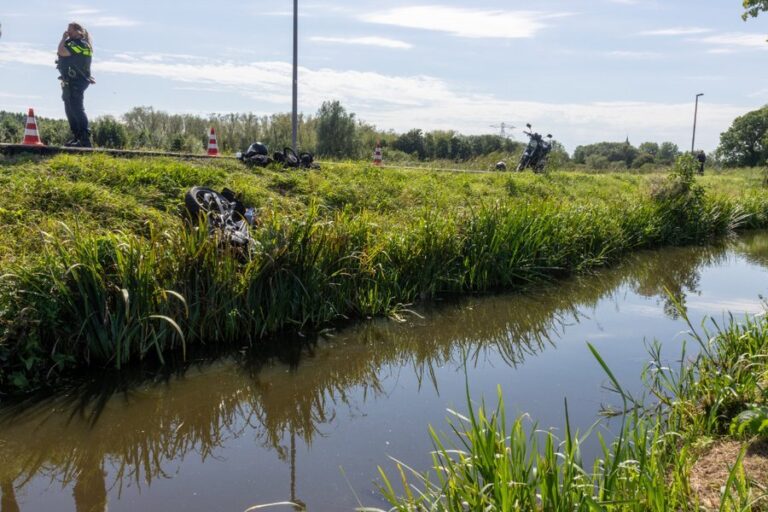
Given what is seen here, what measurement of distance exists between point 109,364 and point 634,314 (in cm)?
618

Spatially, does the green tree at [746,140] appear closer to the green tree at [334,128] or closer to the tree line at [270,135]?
the tree line at [270,135]

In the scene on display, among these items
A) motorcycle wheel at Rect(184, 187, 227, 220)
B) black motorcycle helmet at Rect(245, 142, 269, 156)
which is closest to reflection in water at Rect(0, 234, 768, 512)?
motorcycle wheel at Rect(184, 187, 227, 220)

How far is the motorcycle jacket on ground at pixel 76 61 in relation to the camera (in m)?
8.64

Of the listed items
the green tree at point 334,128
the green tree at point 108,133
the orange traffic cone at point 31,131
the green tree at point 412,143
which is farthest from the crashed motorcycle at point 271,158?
the green tree at point 412,143

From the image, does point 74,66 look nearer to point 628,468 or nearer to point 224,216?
point 224,216

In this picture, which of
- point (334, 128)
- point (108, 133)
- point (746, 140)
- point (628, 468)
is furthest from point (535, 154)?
point (746, 140)

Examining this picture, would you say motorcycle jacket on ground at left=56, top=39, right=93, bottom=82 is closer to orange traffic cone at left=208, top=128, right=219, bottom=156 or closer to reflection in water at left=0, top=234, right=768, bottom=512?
orange traffic cone at left=208, top=128, right=219, bottom=156

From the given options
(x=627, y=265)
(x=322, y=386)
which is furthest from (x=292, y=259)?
(x=627, y=265)

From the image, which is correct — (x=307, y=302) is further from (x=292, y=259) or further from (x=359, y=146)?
(x=359, y=146)

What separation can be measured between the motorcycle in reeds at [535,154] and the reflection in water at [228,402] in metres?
11.2

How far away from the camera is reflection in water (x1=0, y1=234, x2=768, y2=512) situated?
371cm

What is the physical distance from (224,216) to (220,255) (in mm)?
1040

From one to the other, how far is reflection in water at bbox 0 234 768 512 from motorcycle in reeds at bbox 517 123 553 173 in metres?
11.2

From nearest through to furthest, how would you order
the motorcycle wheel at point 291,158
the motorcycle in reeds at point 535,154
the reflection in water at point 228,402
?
the reflection in water at point 228,402 → the motorcycle wheel at point 291,158 → the motorcycle in reeds at point 535,154
